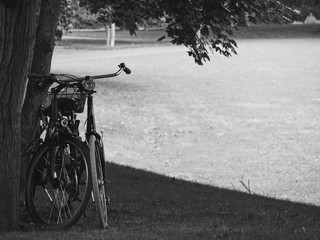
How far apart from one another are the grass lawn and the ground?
3cm

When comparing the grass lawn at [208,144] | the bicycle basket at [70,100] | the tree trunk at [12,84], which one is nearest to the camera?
the tree trunk at [12,84]

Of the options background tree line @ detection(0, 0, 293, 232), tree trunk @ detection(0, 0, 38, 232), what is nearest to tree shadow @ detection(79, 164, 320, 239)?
tree trunk @ detection(0, 0, 38, 232)

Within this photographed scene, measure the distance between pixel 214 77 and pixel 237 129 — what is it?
11.1 meters

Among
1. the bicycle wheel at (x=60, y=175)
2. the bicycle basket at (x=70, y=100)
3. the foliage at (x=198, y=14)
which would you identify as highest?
the foliage at (x=198, y=14)

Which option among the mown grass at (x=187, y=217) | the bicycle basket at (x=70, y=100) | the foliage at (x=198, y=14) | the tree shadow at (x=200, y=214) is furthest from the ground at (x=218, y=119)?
the bicycle basket at (x=70, y=100)

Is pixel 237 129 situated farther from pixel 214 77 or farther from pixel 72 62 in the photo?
pixel 72 62

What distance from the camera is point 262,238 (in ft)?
17.0

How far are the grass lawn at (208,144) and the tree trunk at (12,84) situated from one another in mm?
250

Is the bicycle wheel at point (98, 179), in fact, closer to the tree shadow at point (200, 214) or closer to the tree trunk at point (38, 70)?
the tree shadow at point (200, 214)

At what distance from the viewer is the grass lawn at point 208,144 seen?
20.3ft

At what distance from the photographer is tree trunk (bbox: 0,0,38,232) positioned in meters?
5.33

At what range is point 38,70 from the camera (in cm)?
671

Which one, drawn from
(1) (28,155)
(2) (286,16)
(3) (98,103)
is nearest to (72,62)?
(3) (98,103)

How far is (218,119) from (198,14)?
13721 mm
